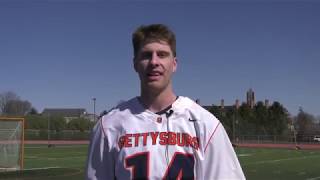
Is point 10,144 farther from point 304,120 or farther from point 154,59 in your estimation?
point 304,120

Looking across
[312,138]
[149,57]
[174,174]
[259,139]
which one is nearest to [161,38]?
[149,57]

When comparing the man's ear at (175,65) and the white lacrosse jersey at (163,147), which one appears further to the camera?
the man's ear at (175,65)

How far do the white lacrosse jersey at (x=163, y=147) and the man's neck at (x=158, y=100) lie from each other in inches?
1.2

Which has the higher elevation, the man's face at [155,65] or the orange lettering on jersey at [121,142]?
the man's face at [155,65]

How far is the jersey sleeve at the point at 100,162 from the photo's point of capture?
2834mm

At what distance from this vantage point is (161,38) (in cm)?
287

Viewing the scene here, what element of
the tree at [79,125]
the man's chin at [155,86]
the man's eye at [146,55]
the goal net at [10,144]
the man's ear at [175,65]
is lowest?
the goal net at [10,144]

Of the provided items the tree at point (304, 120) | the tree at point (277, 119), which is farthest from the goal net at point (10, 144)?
the tree at point (304, 120)

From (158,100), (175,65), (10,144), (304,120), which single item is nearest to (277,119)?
(304,120)

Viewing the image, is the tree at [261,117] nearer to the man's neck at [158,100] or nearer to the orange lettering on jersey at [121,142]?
the man's neck at [158,100]

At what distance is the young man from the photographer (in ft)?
9.05

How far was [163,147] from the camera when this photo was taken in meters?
2.78

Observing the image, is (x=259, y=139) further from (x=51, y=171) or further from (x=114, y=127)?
(x=114, y=127)

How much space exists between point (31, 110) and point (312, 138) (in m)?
66.8
